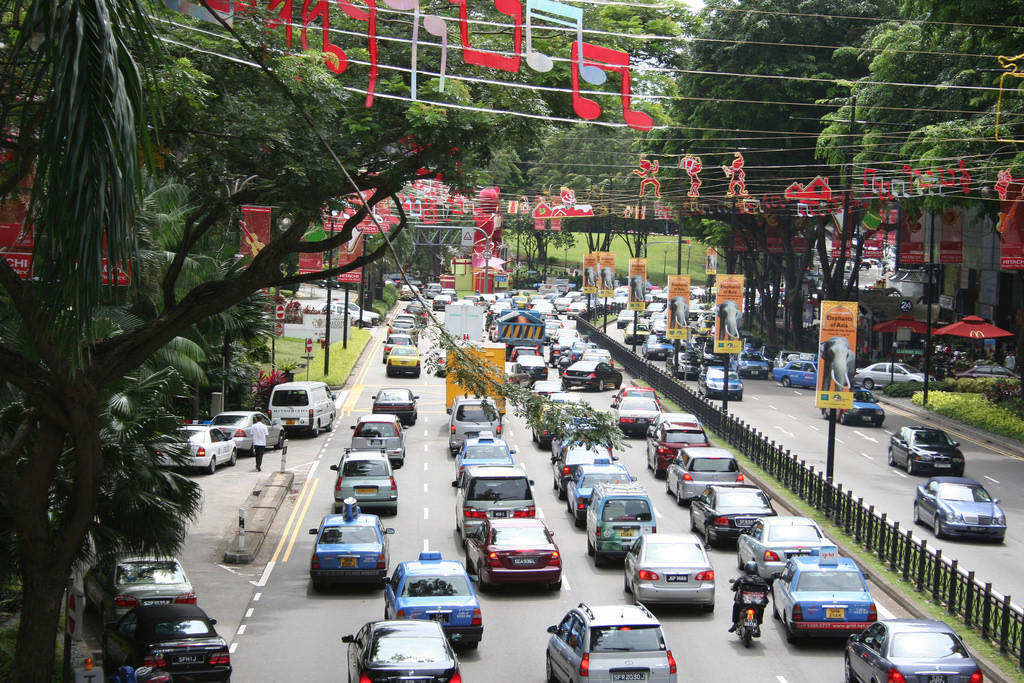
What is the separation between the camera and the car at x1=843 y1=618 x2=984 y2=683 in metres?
14.8

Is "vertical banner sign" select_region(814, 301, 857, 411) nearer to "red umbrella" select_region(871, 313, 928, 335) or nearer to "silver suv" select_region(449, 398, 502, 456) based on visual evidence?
"silver suv" select_region(449, 398, 502, 456)

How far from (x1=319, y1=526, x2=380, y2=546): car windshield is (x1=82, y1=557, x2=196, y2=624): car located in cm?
367

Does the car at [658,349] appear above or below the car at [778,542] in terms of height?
above

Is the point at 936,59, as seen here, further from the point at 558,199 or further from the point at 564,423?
the point at 564,423

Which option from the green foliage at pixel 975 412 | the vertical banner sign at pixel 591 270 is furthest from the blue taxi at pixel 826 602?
the vertical banner sign at pixel 591 270

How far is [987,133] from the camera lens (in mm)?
38094

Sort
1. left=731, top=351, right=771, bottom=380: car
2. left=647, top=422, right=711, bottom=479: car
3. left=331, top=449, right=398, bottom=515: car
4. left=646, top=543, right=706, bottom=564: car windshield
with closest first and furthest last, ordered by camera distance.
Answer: left=646, top=543, right=706, bottom=564: car windshield
left=331, top=449, right=398, bottom=515: car
left=647, top=422, right=711, bottom=479: car
left=731, top=351, right=771, bottom=380: car

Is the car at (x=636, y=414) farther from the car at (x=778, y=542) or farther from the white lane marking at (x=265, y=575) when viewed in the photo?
the white lane marking at (x=265, y=575)

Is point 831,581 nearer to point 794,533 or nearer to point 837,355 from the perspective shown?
point 794,533

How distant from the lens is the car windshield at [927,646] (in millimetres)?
15133

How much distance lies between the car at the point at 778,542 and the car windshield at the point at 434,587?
657cm

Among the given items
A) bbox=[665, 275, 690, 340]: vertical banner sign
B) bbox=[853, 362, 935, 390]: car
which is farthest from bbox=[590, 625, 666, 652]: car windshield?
bbox=[853, 362, 935, 390]: car

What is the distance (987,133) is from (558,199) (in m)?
22.9

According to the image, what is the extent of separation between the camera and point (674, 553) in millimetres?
20578
